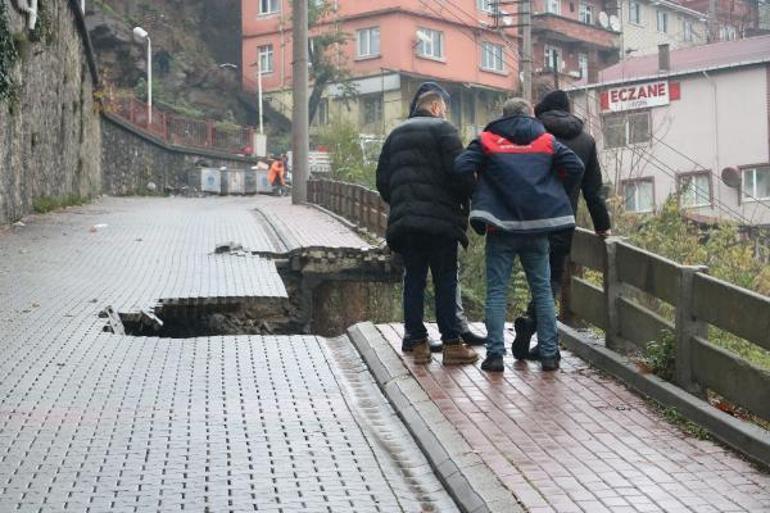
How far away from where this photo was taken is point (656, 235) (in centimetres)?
2533

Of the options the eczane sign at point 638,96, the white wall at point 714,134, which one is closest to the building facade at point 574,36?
the eczane sign at point 638,96

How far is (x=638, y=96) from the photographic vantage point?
49.6 m

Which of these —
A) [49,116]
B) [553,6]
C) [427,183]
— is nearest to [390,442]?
[427,183]

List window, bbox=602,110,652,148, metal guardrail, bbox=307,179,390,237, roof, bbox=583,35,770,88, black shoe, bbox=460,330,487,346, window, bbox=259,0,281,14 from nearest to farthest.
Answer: black shoe, bbox=460,330,487,346 → metal guardrail, bbox=307,179,390,237 → window, bbox=602,110,652,148 → roof, bbox=583,35,770,88 → window, bbox=259,0,281,14

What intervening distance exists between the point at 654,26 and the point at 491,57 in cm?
1143

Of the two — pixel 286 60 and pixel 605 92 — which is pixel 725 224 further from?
pixel 286 60

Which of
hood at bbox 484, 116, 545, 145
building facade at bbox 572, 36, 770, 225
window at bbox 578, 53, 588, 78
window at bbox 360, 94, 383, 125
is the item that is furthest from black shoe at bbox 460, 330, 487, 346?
window at bbox 578, 53, 588, 78

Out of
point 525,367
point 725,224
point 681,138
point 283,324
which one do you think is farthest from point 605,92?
point 525,367

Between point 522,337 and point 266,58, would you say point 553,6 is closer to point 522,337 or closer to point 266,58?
point 266,58

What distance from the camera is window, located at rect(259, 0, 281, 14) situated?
7031 cm

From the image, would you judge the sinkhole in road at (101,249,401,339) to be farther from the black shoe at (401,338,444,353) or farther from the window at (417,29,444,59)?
the window at (417,29,444,59)

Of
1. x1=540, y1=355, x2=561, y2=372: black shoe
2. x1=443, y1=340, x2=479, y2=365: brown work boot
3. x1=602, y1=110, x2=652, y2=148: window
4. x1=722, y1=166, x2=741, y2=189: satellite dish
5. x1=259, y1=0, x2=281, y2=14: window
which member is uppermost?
x1=259, y1=0, x2=281, y2=14: window

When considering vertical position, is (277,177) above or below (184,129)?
below

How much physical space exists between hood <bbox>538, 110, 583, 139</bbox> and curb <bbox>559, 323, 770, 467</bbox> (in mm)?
1543
